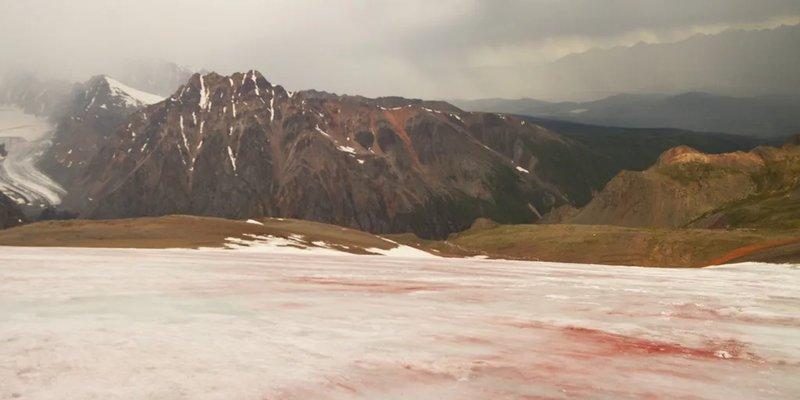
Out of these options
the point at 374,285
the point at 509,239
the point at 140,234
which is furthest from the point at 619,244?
the point at 374,285

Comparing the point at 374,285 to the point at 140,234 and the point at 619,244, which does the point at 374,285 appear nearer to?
the point at 140,234

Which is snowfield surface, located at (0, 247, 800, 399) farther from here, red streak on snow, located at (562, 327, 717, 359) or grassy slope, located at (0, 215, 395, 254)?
grassy slope, located at (0, 215, 395, 254)

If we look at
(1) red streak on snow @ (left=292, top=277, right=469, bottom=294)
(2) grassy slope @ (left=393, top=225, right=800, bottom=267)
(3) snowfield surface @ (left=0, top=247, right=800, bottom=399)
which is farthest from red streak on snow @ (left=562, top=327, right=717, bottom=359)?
(2) grassy slope @ (left=393, top=225, right=800, bottom=267)

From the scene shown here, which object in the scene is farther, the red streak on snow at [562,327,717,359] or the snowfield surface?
the red streak on snow at [562,327,717,359]

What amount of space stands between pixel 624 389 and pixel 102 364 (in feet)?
29.7

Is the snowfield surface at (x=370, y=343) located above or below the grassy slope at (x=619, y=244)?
below

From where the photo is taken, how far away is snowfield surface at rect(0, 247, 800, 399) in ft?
36.7

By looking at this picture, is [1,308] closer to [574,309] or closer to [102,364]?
[102,364]

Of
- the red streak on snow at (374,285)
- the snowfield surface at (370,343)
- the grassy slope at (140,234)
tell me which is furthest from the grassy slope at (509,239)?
the snowfield surface at (370,343)

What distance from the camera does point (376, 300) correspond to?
23.8m

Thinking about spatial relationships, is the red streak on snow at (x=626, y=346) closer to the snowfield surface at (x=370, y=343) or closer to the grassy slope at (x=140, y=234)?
the snowfield surface at (x=370, y=343)

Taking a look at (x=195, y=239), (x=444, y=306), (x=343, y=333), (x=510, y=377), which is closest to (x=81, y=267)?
(x=444, y=306)

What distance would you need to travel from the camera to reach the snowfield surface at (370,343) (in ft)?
36.7

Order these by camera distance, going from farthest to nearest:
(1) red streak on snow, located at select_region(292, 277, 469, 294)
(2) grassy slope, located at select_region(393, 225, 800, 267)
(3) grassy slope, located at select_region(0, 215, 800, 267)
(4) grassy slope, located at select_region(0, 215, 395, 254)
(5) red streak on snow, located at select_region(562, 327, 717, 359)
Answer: (2) grassy slope, located at select_region(393, 225, 800, 267) → (3) grassy slope, located at select_region(0, 215, 800, 267) → (4) grassy slope, located at select_region(0, 215, 395, 254) → (1) red streak on snow, located at select_region(292, 277, 469, 294) → (5) red streak on snow, located at select_region(562, 327, 717, 359)
